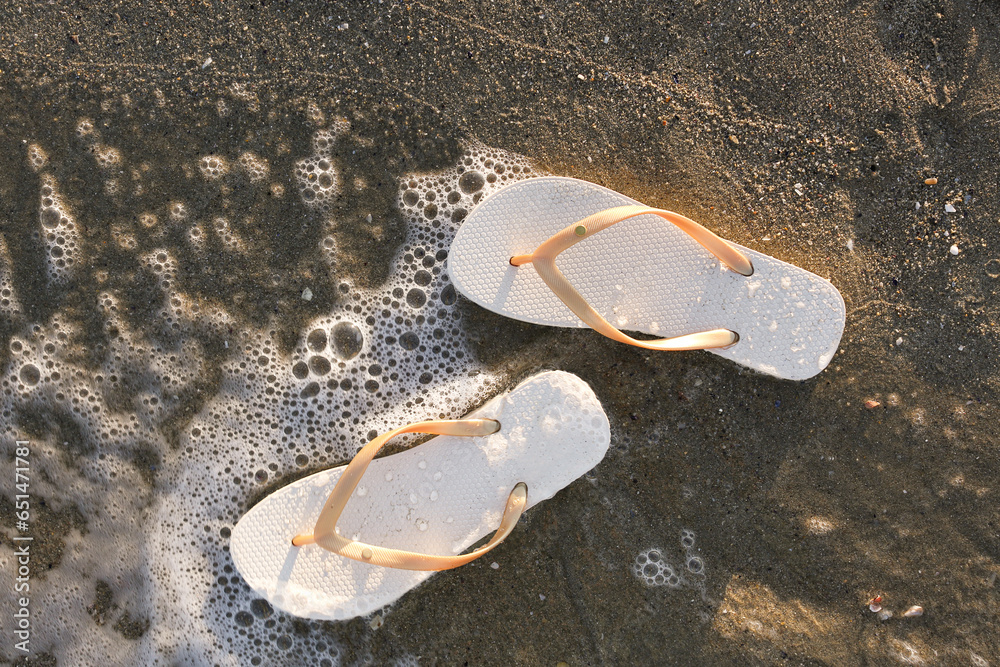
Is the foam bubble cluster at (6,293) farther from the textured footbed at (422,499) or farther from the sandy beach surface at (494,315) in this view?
the textured footbed at (422,499)

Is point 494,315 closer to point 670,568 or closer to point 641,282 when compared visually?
point 641,282

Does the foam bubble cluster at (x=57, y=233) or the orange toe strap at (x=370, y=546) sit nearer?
the orange toe strap at (x=370, y=546)

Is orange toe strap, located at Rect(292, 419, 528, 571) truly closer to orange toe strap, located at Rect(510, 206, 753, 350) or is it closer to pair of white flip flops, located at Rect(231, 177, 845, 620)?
pair of white flip flops, located at Rect(231, 177, 845, 620)

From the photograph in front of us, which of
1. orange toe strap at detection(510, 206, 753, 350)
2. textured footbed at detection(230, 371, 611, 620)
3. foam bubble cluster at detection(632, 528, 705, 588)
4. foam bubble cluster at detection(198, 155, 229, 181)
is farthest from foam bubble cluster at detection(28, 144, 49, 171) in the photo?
foam bubble cluster at detection(632, 528, 705, 588)

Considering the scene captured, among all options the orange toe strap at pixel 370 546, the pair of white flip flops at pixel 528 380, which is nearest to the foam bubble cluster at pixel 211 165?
the pair of white flip flops at pixel 528 380

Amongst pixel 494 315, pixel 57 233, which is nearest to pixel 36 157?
pixel 57 233

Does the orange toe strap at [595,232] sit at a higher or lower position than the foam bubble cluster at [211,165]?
higher
